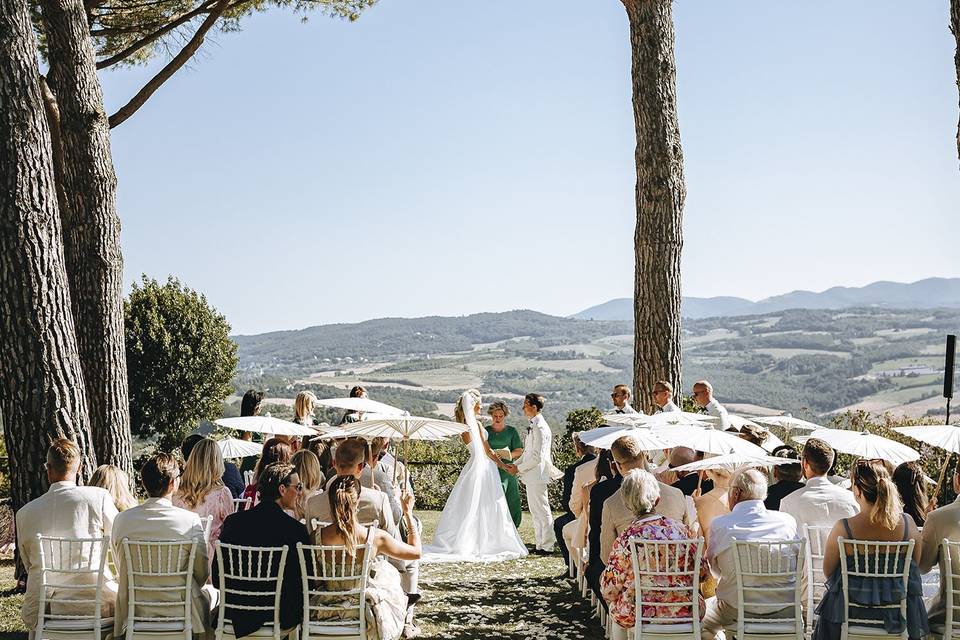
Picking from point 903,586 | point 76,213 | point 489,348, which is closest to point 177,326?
point 76,213

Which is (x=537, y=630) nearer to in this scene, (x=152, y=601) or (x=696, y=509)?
(x=696, y=509)

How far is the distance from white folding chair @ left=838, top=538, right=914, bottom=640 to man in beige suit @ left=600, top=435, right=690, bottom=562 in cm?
107

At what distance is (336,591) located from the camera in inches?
208

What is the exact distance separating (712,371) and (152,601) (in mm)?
78681

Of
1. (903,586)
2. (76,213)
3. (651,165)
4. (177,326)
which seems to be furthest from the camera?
(177,326)

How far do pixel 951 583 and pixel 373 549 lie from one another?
10.4 feet

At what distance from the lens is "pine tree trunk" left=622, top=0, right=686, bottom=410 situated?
452 inches

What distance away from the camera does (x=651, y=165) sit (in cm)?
1148

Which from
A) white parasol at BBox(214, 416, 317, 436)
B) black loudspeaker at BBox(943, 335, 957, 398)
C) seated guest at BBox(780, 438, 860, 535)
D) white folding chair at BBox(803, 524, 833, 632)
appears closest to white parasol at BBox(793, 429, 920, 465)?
seated guest at BBox(780, 438, 860, 535)

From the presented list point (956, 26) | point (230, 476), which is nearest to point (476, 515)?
point (230, 476)

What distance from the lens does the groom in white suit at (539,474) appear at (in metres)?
11.0

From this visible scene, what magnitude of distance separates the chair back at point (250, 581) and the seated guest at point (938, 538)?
3.55m

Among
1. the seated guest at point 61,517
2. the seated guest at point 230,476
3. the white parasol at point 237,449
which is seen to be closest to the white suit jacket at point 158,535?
the seated guest at point 61,517

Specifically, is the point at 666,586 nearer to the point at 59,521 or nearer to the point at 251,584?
the point at 251,584
